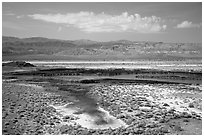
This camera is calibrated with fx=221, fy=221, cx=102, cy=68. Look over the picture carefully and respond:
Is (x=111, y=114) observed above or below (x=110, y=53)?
below

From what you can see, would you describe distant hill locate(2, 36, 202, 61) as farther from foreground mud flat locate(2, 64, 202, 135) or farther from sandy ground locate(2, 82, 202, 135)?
sandy ground locate(2, 82, 202, 135)

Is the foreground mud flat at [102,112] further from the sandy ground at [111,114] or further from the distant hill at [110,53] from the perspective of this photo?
the distant hill at [110,53]

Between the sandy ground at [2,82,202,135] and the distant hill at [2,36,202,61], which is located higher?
the distant hill at [2,36,202,61]

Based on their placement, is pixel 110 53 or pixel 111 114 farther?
pixel 110 53

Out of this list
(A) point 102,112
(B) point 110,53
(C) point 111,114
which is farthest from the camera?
(B) point 110,53

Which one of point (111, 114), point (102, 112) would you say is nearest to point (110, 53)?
point (102, 112)

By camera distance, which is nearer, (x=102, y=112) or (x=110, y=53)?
(x=102, y=112)

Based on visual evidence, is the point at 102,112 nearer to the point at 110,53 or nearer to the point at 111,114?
the point at 111,114

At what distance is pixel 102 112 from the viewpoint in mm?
14008

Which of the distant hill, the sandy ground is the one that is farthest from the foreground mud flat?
the distant hill

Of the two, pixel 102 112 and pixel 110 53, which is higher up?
pixel 110 53

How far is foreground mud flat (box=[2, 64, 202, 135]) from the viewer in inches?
435

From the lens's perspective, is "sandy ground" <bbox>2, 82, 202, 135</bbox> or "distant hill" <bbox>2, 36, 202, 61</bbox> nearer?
"sandy ground" <bbox>2, 82, 202, 135</bbox>

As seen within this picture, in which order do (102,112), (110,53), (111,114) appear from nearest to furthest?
(111,114)
(102,112)
(110,53)
